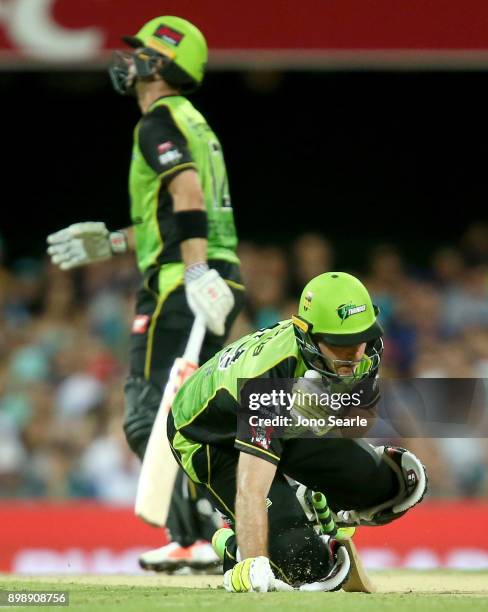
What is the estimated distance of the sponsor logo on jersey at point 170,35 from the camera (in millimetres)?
6324

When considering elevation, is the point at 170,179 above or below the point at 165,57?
below

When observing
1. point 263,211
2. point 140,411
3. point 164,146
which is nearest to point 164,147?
point 164,146

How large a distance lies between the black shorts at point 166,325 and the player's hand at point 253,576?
1669mm

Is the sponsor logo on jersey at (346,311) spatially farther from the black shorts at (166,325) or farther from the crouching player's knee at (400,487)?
the black shorts at (166,325)

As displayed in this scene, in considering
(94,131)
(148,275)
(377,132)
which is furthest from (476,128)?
(148,275)

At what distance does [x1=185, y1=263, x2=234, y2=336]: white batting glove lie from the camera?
597 centimetres

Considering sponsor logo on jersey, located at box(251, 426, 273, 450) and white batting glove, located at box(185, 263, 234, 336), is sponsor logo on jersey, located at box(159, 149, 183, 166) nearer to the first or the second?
white batting glove, located at box(185, 263, 234, 336)

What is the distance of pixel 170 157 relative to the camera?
6.07 m

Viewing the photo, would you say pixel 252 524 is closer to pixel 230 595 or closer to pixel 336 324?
pixel 230 595

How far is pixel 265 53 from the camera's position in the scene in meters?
8.95

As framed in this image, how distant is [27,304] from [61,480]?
185 centimetres

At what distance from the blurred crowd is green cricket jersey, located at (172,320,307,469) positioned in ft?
11.6

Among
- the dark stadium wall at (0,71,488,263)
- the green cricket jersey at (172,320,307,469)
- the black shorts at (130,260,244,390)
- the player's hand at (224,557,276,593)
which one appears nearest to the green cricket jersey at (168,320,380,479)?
the green cricket jersey at (172,320,307,469)

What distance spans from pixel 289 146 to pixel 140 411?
20.7 ft
